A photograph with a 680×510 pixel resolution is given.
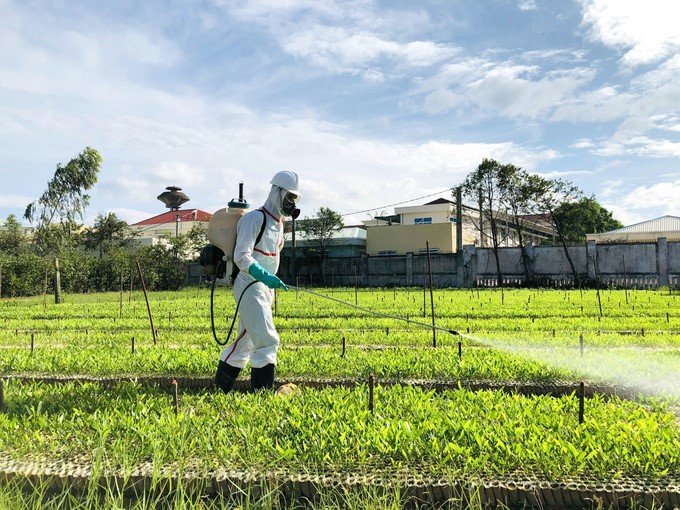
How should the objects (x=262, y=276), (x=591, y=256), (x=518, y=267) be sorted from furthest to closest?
(x=518, y=267)
(x=591, y=256)
(x=262, y=276)

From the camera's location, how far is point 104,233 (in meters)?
34.9

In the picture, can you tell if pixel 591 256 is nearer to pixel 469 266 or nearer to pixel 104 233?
pixel 469 266

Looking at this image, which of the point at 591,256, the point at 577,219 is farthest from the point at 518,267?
the point at 577,219

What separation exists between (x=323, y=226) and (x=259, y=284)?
3070cm

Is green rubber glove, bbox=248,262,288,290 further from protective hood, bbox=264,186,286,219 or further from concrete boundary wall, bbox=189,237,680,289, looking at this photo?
concrete boundary wall, bbox=189,237,680,289

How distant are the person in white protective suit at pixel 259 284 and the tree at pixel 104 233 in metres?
32.1

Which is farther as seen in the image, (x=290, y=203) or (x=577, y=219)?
(x=577, y=219)

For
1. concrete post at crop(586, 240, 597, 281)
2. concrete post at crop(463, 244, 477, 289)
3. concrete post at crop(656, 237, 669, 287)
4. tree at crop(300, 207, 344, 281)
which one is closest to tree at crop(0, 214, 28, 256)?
tree at crop(300, 207, 344, 281)

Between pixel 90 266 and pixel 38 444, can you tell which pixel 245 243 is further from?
pixel 90 266

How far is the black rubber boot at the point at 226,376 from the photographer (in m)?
5.07

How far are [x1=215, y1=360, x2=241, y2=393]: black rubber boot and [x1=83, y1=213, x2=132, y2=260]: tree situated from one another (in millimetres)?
32052

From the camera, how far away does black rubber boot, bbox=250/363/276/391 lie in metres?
4.96

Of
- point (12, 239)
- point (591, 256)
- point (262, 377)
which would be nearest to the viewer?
point (262, 377)

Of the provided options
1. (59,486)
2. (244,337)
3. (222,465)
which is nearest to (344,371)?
(244,337)
